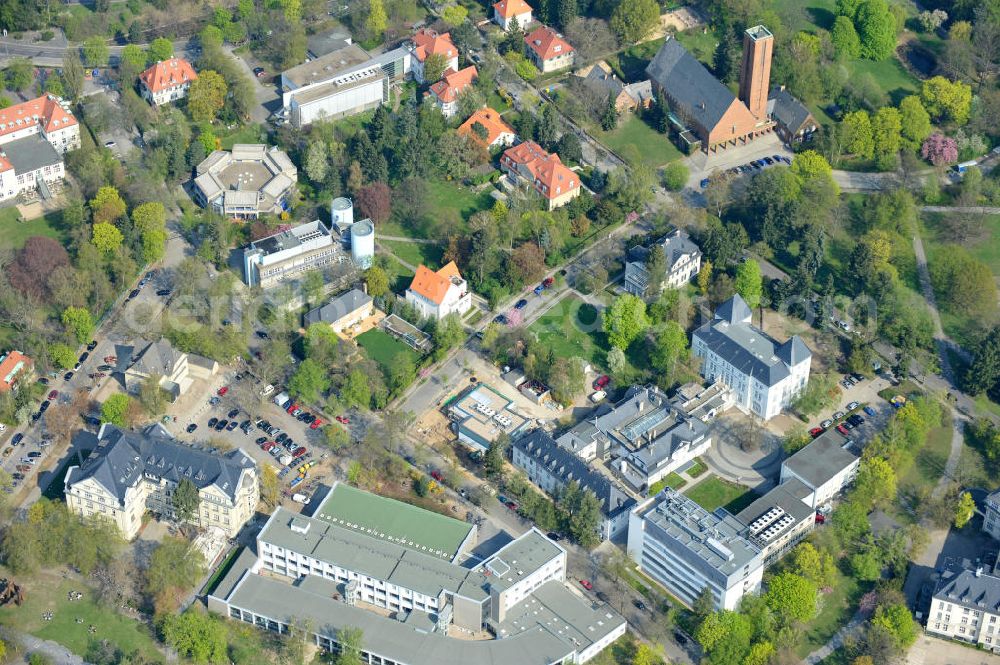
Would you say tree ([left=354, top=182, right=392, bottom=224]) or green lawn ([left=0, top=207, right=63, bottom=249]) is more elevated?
tree ([left=354, top=182, right=392, bottom=224])

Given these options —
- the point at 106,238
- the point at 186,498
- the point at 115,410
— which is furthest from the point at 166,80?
the point at 186,498

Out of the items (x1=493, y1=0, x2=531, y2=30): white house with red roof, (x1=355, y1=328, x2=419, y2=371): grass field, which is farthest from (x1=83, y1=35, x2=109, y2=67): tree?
(x1=355, y1=328, x2=419, y2=371): grass field

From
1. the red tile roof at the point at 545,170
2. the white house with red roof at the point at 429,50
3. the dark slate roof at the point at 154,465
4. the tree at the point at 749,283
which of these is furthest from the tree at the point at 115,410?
the white house with red roof at the point at 429,50

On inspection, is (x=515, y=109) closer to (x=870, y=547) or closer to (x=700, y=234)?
(x=700, y=234)

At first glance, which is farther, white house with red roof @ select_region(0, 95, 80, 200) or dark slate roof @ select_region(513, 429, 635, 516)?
white house with red roof @ select_region(0, 95, 80, 200)

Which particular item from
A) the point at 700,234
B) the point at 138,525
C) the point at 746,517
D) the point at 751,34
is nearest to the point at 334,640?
the point at 138,525

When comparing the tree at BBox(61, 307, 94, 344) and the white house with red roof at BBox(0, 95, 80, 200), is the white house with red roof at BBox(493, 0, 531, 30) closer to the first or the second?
the white house with red roof at BBox(0, 95, 80, 200)
